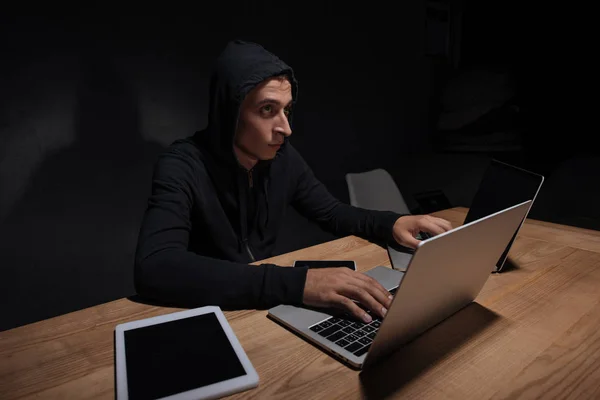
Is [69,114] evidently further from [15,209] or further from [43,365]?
[43,365]

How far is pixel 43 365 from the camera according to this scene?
2.12ft

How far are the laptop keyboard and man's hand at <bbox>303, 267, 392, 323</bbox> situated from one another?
0.05ft

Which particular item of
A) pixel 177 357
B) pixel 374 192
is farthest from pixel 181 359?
pixel 374 192

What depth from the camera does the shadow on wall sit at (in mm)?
1760

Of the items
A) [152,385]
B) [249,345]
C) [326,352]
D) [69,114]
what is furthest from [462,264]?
[69,114]

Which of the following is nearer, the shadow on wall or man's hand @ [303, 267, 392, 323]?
man's hand @ [303, 267, 392, 323]

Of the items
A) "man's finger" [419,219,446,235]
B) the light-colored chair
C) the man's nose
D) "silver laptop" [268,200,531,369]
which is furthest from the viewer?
the light-colored chair

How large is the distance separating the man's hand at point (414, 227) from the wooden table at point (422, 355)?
0.79ft

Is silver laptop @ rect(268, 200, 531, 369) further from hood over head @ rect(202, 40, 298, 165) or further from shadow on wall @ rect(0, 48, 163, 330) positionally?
shadow on wall @ rect(0, 48, 163, 330)

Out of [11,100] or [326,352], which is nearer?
[326,352]

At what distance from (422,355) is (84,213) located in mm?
1739

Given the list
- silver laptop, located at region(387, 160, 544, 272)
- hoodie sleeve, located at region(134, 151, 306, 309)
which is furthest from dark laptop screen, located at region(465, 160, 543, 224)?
hoodie sleeve, located at region(134, 151, 306, 309)

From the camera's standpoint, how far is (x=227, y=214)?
52.7 inches

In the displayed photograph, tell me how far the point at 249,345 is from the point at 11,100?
1.59m
